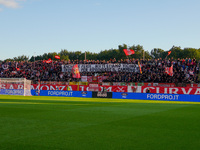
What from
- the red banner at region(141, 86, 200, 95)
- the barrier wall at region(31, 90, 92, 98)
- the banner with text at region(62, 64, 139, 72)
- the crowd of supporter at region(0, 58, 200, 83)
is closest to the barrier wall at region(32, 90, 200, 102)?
the barrier wall at region(31, 90, 92, 98)

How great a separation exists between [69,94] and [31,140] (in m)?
35.0

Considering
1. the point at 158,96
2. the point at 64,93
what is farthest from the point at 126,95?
the point at 64,93

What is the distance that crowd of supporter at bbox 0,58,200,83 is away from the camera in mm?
43125

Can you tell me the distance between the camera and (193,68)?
4291 cm

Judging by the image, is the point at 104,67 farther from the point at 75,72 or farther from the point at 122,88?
the point at 122,88

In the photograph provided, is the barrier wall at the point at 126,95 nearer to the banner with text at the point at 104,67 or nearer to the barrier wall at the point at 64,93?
the barrier wall at the point at 64,93

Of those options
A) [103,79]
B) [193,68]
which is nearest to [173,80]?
[193,68]

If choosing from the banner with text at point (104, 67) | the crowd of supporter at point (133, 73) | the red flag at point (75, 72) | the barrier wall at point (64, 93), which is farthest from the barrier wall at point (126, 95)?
the banner with text at point (104, 67)

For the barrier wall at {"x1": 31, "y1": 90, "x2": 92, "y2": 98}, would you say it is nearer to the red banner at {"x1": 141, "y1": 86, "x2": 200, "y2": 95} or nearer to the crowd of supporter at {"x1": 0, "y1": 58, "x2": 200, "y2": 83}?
the crowd of supporter at {"x1": 0, "y1": 58, "x2": 200, "y2": 83}

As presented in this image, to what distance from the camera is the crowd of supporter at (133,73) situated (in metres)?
43.1

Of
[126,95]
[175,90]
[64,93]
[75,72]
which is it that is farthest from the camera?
[75,72]

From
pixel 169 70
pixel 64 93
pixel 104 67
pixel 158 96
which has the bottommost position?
pixel 64 93

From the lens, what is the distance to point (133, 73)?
48000mm

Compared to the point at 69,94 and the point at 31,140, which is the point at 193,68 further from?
the point at 31,140
